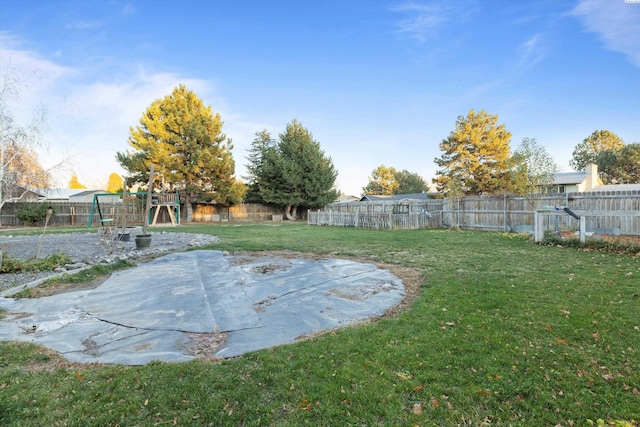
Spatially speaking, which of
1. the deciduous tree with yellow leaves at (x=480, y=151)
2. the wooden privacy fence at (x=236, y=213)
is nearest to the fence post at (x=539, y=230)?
the deciduous tree with yellow leaves at (x=480, y=151)

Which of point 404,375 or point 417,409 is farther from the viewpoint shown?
point 404,375

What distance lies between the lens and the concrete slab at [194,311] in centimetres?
316

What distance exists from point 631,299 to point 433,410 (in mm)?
3872

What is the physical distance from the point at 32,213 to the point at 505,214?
92.5 feet

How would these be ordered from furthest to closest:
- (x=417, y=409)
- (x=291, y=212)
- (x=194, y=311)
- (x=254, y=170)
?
1. (x=291, y=212)
2. (x=254, y=170)
3. (x=194, y=311)
4. (x=417, y=409)

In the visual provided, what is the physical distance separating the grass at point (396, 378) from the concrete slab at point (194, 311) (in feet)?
1.02

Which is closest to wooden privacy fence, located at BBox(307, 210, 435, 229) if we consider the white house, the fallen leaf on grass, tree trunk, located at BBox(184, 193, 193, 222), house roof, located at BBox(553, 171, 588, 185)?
tree trunk, located at BBox(184, 193, 193, 222)

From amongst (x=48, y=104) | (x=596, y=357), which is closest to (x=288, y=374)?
(x=596, y=357)

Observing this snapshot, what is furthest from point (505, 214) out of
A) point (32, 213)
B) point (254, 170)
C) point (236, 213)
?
point (32, 213)

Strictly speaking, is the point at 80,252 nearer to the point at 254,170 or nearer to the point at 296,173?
the point at 296,173

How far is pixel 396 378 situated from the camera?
7.95ft

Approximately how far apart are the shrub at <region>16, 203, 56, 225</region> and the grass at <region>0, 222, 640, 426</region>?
23256 mm

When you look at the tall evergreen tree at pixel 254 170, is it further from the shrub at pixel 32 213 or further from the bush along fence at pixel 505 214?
the shrub at pixel 32 213

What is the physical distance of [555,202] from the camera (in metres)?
12.5
